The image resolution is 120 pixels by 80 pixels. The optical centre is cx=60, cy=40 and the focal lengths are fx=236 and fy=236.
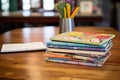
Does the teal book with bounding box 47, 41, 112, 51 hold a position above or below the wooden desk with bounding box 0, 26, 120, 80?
above

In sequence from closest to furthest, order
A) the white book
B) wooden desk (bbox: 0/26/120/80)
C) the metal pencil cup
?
wooden desk (bbox: 0/26/120/80)
the white book
the metal pencil cup

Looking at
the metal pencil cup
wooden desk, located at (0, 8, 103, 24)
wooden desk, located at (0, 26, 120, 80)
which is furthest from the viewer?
wooden desk, located at (0, 8, 103, 24)

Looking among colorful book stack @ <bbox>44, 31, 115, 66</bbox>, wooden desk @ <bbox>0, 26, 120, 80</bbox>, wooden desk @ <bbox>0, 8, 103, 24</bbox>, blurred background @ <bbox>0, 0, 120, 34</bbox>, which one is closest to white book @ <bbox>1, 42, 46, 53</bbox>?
wooden desk @ <bbox>0, 26, 120, 80</bbox>

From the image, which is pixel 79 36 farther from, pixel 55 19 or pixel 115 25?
pixel 115 25

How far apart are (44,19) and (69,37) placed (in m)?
2.37

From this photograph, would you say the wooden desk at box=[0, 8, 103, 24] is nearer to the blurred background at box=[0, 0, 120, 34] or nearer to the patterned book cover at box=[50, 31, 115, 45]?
the blurred background at box=[0, 0, 120, 34]

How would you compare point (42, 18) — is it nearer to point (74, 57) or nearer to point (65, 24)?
point (65, 24)

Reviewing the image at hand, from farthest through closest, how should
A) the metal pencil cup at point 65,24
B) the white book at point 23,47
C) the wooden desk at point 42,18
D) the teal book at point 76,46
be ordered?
the wooden desk at point 42,18 < the metal pencil cup at point 65,24 < the white book at point 23,47 < the teal book at point 76,46

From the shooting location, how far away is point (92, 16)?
11.3ft

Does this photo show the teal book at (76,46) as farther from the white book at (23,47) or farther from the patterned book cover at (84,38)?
the white book at (23,47)

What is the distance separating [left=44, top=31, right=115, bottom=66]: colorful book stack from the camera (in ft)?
3.37

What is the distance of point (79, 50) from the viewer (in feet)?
3.44

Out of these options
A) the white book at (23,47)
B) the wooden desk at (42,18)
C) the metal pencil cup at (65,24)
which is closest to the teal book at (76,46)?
the white book at (23,47)

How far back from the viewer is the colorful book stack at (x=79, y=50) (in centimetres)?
103
